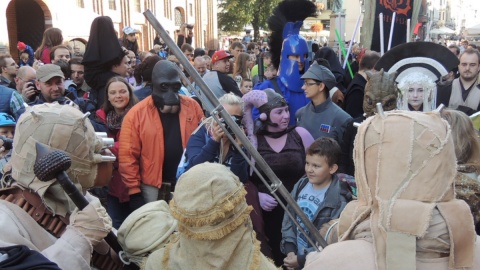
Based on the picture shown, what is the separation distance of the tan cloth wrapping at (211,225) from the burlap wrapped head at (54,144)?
17.5 inches

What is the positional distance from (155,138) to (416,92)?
2.33 metres

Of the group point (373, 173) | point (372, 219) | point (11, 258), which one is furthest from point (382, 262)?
point (11, 258)

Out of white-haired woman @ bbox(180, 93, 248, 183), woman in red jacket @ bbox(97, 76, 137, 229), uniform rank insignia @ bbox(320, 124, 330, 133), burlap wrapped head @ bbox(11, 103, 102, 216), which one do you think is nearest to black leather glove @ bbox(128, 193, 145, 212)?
woman in red jacket @ bbox(97, 76, 137, 229)

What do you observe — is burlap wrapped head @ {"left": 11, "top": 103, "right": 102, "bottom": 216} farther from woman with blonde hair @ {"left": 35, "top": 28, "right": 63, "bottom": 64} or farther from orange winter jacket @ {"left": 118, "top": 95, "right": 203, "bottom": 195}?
woman with blonde hair @ {"left": 35, "top": 28, "right": 63, "bottom": 64}

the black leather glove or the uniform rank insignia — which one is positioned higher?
the uniform rank insignia

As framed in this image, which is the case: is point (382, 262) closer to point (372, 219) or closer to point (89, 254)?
point (372, 219)

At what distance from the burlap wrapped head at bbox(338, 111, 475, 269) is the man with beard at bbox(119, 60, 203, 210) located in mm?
2485

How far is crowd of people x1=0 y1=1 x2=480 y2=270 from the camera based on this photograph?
1516mm

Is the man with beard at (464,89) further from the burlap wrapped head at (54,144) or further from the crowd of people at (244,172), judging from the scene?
the burlap wrapped head at (54,144)

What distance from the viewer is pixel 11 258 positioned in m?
1.37

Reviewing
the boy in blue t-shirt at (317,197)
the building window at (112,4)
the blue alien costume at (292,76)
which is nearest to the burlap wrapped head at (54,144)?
the boy in blue t-shirt at (317,197)

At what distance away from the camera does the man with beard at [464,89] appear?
198 inches

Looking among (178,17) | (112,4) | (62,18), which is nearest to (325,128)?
(62,18)

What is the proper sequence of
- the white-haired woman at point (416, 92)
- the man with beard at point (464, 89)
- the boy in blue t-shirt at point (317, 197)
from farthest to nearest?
the man with beard at point (464, 89)
the white-haired woman at point (416, 92)
the boy in blue t-shirt at point (317, 197)
